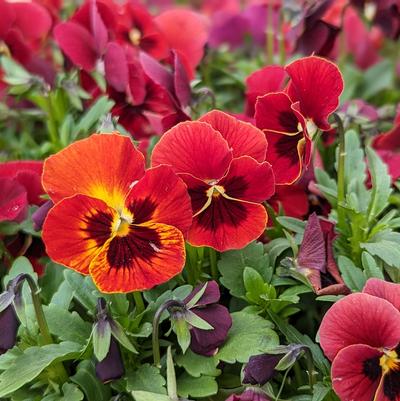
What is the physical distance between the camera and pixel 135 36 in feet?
6.15

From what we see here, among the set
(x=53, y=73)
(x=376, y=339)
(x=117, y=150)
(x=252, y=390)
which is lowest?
(x=53, y=73)

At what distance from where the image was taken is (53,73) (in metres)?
1.96

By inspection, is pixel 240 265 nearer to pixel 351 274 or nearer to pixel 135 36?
pixel 351 274

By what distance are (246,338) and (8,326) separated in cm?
37

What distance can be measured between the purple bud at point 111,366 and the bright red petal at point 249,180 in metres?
0.31

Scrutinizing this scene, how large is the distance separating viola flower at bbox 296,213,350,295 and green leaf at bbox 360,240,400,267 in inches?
2.6

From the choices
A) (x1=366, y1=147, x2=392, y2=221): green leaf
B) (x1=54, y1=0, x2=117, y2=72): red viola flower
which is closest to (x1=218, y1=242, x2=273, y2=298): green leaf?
(x1=366, y1=147, x2=392, y2=221): green leaf

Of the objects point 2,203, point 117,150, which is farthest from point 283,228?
point 2,203

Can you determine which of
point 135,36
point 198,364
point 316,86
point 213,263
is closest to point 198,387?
point 198,364

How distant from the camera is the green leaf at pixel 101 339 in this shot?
112 cm

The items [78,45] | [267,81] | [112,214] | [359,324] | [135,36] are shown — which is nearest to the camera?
[359,324]

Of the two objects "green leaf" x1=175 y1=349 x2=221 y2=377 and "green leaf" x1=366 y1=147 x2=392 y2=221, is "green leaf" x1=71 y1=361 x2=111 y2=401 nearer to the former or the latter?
"green leaf" x1=175 y1=349 x2=221 y2=377

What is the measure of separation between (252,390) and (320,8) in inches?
38.5

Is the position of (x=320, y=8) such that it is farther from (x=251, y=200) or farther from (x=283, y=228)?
(x=251, y=200)
